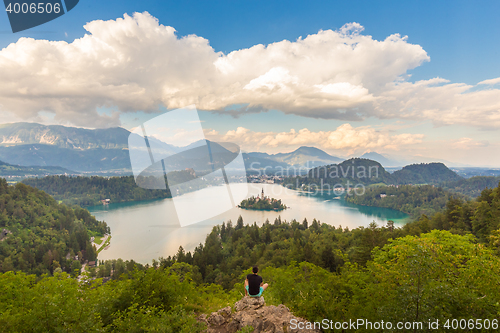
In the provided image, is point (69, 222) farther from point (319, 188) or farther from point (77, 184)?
point (319, 188)

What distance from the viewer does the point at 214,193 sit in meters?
7.37

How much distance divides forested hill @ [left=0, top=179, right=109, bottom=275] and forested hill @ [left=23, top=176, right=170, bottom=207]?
121ft

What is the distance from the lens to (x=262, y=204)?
89250 millimetres

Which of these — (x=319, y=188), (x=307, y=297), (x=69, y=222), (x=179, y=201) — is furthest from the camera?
(x=319, y=188)

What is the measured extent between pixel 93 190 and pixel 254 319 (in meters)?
128

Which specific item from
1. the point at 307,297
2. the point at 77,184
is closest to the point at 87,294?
the point at 307,297

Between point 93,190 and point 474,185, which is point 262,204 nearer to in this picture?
point 93,190

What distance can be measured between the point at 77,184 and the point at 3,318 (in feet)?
444

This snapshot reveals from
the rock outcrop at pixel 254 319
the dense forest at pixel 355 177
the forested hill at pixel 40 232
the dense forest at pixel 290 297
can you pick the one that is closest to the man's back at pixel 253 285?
the rock outcrop at pixel 254 319

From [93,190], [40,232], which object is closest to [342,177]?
[93,190]

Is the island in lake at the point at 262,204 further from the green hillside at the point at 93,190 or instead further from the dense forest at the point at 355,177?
the dense forest at the point at 355,177

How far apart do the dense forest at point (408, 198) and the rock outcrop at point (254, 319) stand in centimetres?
9890

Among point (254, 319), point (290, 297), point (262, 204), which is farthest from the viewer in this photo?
point (262, 204)

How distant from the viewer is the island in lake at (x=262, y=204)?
8631 cm
